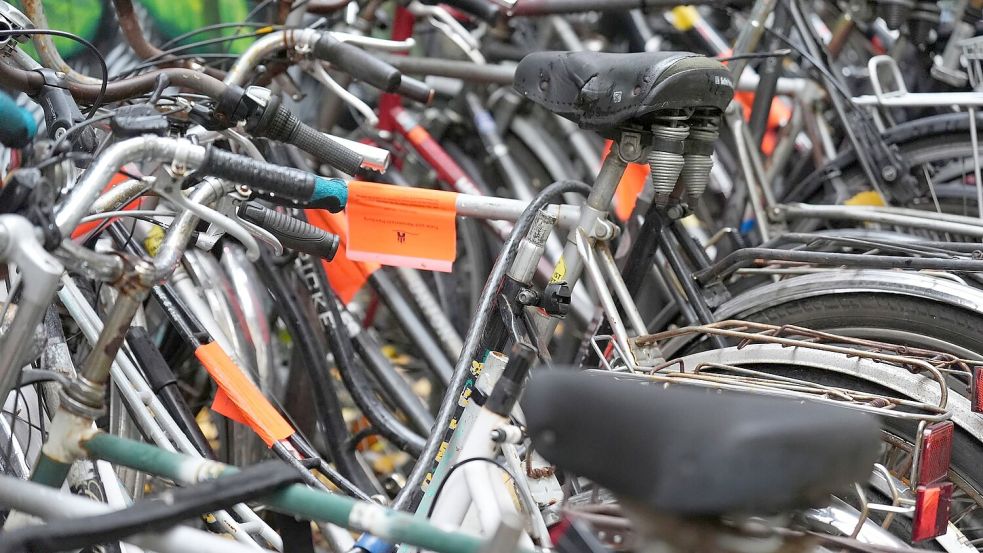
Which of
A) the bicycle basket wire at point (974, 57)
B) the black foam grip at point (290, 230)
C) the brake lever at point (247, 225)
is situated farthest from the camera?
the bicycle basket wire at point (974, 57)

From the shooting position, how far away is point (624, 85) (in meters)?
2.04

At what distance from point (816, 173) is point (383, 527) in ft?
7.41

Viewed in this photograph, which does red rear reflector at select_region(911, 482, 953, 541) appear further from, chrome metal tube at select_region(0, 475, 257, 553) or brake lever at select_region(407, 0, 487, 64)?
brake lever at select_region(407, 0, 487, 64)

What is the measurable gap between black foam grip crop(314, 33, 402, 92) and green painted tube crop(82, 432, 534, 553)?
102 centimetres

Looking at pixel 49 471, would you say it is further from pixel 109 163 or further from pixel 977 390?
pixel 977 390

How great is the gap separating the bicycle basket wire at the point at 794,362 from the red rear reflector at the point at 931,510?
0.40 feet

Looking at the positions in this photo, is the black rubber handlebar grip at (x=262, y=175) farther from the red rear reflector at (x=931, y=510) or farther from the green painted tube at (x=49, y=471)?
the red rear reflector at (x=931, y=510)

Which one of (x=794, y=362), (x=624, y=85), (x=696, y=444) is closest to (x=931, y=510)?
(x=794, y=362)

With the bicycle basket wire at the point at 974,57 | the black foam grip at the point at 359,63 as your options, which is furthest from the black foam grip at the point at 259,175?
the bicycle basket wire at the point at 974,57

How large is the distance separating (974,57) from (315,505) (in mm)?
2604

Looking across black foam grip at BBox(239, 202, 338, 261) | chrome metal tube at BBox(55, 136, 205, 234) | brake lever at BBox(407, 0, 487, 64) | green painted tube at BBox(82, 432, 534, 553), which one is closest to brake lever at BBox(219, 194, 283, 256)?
black foam grip at BBox(239, 202, 338, 261)

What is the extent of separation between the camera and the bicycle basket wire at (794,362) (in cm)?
182

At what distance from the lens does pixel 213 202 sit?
1775 mm

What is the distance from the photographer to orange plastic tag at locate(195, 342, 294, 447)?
2207mm
